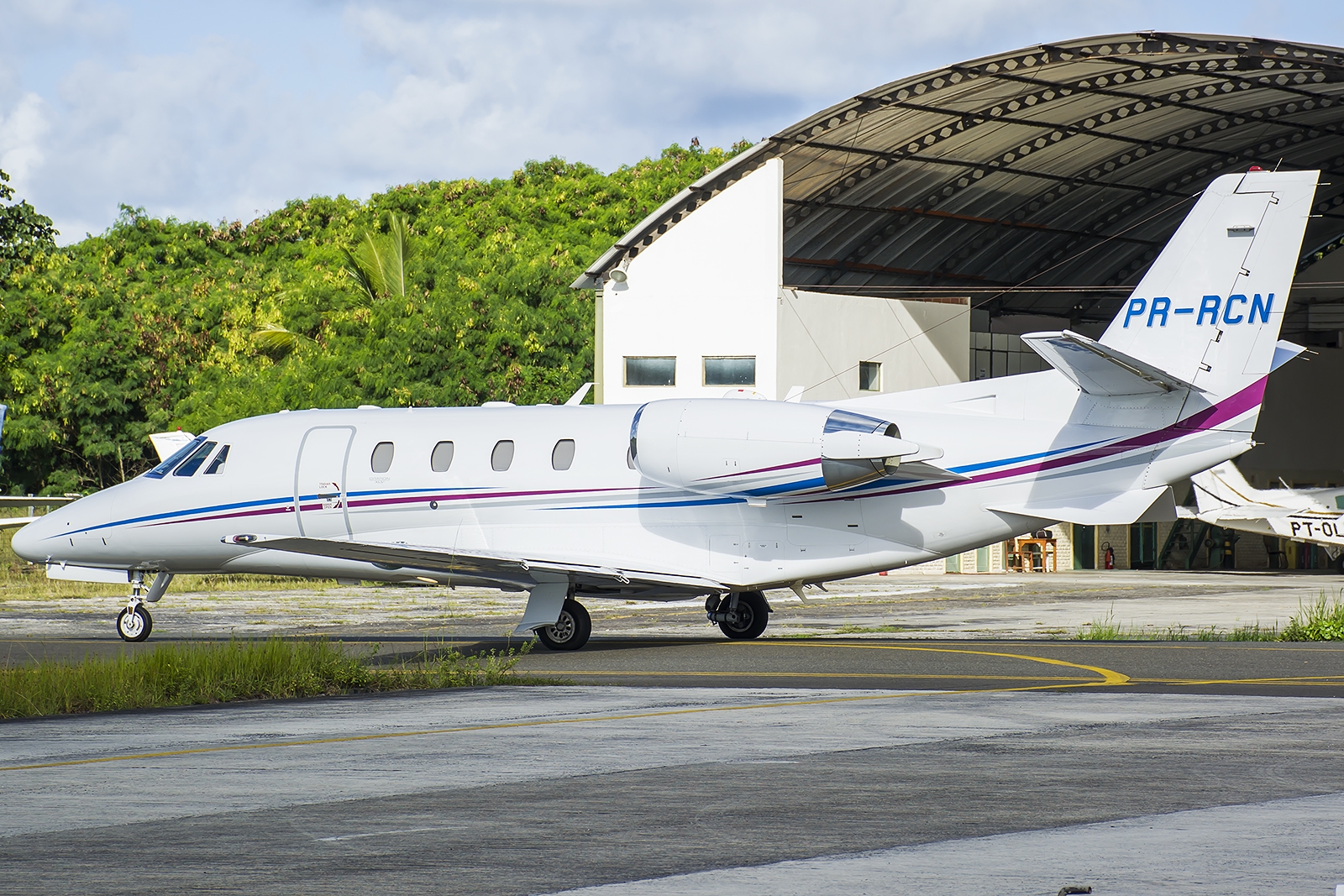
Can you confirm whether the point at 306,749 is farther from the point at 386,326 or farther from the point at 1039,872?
the point at 386,326

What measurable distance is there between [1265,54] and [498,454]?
843 inches

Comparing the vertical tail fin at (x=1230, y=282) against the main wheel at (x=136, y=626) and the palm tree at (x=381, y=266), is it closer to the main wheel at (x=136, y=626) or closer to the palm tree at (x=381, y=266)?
the main wheel at (x=136, y=626)

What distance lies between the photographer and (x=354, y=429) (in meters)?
21.5

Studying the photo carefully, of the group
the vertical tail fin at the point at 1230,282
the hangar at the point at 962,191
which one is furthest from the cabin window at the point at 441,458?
the hangar at the point at 962,191

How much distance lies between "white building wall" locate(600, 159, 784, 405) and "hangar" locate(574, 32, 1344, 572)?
51 mm

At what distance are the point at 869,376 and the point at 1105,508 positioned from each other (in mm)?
22154

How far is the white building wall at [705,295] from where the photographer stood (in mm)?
37969

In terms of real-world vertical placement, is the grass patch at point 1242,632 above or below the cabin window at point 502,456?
below

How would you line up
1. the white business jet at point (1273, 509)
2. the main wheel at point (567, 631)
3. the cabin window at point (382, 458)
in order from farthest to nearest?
the white business jet at point (1273, 509)
the cabin window at point (382, 458)
the main wheel at point (567, 631)

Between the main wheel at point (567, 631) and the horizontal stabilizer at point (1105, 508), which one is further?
the main wheel at point (567, 631)

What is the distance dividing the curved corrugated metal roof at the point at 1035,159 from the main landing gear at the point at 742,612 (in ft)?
58.0

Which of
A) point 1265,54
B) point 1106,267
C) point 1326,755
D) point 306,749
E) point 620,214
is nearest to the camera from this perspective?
point 1326,755

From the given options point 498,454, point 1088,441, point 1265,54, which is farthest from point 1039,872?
point 1265,54

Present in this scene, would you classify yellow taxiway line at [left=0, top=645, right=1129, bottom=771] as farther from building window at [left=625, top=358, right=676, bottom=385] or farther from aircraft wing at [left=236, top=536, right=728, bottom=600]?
building window at [left=625, top=358, right=676, bottom=385]
